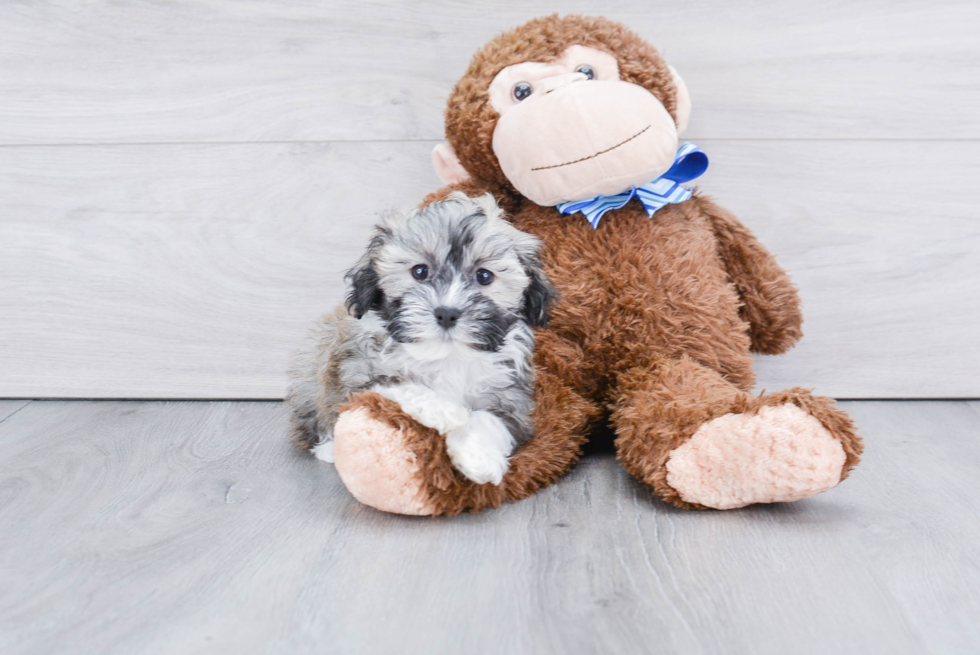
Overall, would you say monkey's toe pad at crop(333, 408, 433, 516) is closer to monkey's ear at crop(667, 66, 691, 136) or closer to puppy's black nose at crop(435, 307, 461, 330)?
puppy's black nose at crop(435, 307, 461, 330)

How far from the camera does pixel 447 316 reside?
125 cm

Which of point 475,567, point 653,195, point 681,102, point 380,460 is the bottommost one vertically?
point 475,567

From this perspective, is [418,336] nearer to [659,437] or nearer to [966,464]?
[659,437]

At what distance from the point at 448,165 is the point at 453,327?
0.65 m

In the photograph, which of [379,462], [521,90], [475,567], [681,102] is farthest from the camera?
[681,102]

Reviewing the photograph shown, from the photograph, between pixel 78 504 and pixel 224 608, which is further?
pixel 78 504

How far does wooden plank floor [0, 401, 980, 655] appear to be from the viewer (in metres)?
0.98

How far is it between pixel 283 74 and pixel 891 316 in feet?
5.86

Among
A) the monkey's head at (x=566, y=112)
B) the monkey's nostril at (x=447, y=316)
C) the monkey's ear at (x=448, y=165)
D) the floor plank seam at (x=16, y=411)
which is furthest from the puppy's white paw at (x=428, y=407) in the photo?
the floor plank seam at (x=16, y=411)

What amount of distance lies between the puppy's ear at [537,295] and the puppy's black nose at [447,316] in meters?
0.20

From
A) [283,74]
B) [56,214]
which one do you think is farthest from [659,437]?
[56,214]

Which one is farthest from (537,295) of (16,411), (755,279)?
(16,411)

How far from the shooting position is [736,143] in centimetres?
203

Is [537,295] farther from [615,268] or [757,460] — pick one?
[757,460]
